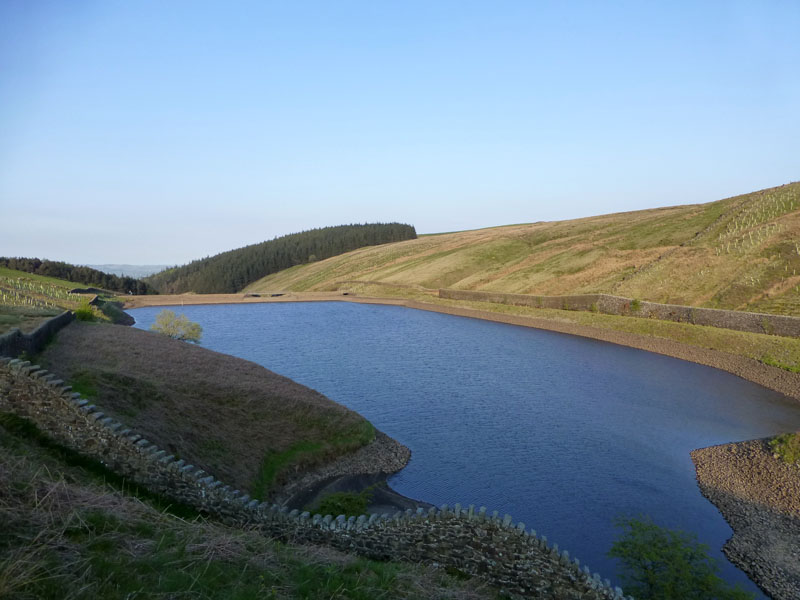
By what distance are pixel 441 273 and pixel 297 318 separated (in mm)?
49051

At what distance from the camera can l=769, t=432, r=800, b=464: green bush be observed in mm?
31750

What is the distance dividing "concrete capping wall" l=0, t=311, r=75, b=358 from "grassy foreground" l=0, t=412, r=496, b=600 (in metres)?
12.3

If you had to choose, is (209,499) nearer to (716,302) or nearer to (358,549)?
(358,549)

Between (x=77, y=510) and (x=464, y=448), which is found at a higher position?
(x=77, y=510)

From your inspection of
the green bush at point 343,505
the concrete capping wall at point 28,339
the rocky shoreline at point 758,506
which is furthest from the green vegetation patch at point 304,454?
the rocky shoreline at point 758,506

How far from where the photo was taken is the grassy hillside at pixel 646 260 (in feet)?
247

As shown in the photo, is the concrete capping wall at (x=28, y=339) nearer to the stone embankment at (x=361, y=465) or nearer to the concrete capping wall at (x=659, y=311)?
the stone embankment at (x=361, y=465)

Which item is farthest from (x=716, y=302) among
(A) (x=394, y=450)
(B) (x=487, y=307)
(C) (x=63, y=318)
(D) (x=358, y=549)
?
(C) (x=63, y=318)

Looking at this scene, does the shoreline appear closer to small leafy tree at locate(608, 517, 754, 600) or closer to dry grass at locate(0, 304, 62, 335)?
small leafy tree at locate(608, 517, 754, 600)

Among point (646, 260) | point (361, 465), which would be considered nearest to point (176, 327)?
point (361, 465)

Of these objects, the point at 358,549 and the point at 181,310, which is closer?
the point at 358,549

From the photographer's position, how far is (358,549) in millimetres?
17438

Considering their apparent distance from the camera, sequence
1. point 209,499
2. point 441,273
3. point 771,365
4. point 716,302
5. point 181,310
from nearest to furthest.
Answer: point 209,499, point 771,365, point 716,302, point 181,310, point 441,273

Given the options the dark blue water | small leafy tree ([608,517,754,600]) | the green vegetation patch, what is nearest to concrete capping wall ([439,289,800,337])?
the dark blue water
